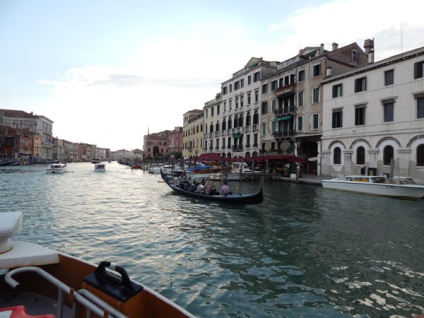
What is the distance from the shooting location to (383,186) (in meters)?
18.0

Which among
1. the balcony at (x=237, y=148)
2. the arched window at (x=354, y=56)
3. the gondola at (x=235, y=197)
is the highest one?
the arched window at (x=354, y=56)

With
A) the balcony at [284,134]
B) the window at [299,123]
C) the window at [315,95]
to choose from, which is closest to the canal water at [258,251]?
the window at [315,95]

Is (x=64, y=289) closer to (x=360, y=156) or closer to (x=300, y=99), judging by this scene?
(x=360, y=156)

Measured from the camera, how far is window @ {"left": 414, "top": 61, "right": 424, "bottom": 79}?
20156 mm

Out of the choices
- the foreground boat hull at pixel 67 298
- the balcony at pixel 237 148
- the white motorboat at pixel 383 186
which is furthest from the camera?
→ the balcony at pixel 237 148

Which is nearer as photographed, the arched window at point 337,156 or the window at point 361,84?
the window at point 361,84

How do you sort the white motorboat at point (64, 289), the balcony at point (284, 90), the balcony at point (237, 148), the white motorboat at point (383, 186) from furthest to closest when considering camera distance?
1. the balcony at point (237, 148)
2. the balcony at point (284, 90)
3. the white motorboat at point (383, 186)
4. the white motorboat at point (64, 289)

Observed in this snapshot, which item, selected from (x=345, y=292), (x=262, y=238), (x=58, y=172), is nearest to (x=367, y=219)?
(x=262, y=238)

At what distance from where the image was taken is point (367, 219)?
11.8 meters

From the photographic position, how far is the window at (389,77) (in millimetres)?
22016

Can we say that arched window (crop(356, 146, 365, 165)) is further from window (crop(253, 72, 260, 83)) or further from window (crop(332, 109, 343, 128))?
window (crop(253, 72, 260, 83))

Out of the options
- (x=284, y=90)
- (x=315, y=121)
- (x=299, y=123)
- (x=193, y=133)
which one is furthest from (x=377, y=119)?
(x=193, y=133)

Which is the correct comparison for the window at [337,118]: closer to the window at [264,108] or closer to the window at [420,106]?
the window at [420,106]

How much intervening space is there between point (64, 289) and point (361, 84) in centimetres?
2664
